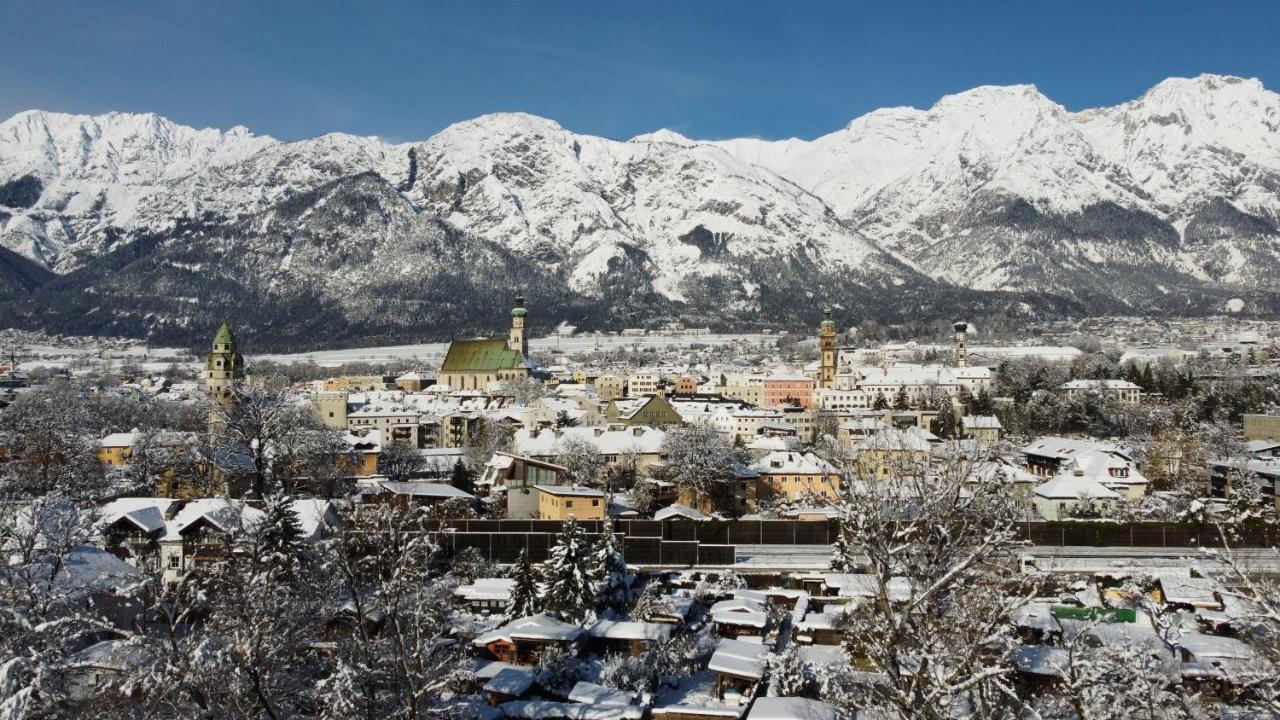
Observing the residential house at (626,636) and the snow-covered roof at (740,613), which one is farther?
the snow-covered roof at (740,613)

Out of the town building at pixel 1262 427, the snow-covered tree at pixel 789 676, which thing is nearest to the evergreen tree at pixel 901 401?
the town building at pixel 1262 427

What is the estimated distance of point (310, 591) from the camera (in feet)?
52.3

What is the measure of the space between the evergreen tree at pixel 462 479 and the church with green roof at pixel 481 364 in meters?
60.4

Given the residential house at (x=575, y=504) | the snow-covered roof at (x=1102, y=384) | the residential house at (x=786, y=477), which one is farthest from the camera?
the snow-covered roof at (x=1102, y=384)

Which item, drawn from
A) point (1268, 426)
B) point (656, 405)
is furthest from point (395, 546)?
point (1268, 426)

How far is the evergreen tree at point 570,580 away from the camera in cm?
2745

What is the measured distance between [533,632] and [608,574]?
4.82 metres

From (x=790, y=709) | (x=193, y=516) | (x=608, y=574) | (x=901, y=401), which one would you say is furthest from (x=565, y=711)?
(x=901, y=401)

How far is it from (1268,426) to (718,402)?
3717cm

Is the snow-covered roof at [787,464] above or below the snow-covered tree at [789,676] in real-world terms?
above

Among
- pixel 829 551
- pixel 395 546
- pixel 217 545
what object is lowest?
pixel 829 551

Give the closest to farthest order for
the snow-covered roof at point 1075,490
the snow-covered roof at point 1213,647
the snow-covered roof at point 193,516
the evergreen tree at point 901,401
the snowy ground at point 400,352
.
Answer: the snow-covered roof at point 1213,647 < the snow-covered roof at point 193,516 < the snow-covered roof at point 1075,490 < the evergreen tree at point 901,401 < the snowy ground at point 400,352

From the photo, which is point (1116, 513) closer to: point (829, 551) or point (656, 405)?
point (829, 551)

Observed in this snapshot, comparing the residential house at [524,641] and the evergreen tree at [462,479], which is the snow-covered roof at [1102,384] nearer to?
the evergreen tree at [462,479]
